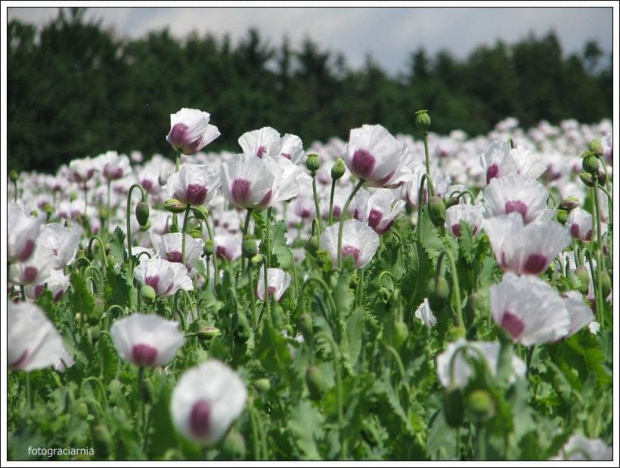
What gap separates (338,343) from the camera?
1.98 metres

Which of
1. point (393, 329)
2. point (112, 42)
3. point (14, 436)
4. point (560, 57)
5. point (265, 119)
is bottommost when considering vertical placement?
point (14, 436)

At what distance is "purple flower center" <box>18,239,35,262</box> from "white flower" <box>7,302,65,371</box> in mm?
269

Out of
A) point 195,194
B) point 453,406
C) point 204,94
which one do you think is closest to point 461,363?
point 453,406

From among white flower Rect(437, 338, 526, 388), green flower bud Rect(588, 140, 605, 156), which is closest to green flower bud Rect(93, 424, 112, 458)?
white flower Rect(437, 338, 526, 388)

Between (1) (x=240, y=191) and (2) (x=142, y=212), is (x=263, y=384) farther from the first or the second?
(2) (x=142, y=212)

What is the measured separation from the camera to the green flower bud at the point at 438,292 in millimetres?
1805

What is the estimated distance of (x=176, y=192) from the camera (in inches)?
96.7

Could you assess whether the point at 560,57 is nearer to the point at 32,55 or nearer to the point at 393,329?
the point at 32,55

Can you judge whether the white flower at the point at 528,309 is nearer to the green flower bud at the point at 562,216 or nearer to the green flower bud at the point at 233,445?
the green flower bud at the point at 233,445

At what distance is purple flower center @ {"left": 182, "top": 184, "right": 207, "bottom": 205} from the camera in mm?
2432

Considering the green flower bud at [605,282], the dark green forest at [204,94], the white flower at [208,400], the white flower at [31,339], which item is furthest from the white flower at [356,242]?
the dark green forest at [204,94]

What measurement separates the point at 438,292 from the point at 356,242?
0.54 m

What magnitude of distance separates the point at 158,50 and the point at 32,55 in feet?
40.2

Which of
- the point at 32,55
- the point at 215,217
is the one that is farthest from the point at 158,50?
the point at 215,217
